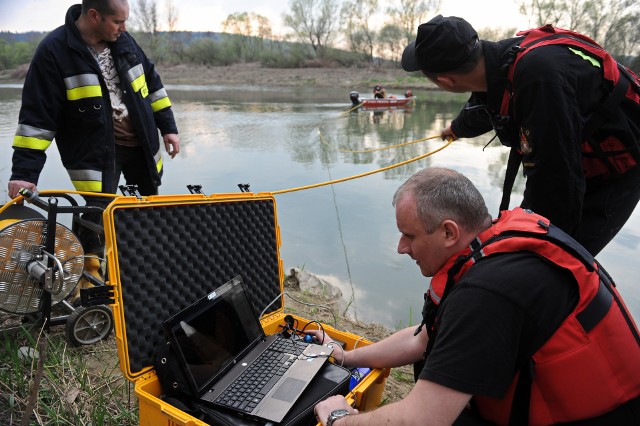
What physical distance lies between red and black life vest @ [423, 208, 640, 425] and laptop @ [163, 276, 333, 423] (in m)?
0.78

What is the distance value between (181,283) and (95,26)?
1.58 metres

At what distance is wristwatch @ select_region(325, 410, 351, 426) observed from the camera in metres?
1.40

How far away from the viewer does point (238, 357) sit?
6.11 ft

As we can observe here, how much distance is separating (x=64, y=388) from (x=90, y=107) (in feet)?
4.73

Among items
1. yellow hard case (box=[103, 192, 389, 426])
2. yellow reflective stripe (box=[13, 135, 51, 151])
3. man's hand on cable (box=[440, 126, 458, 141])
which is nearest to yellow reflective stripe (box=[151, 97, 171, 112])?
yellow reflective stripe (box=[13, 135, 51, 151])

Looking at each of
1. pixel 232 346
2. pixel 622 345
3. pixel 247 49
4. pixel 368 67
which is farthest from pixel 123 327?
pixel 247 49

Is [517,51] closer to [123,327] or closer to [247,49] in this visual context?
[123,327]

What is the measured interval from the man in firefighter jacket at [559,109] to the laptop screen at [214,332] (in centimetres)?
127

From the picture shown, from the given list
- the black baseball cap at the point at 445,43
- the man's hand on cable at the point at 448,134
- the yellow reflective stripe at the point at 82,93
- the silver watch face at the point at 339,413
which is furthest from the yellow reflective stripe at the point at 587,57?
the yellow reflective stripe at the point at 82,93

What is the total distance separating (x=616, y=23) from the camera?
2438 cm

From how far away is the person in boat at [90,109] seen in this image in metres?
2.39

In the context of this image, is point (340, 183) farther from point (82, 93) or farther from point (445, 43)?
point (445, 43)

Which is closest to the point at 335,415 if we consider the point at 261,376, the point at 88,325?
the point at 261,376

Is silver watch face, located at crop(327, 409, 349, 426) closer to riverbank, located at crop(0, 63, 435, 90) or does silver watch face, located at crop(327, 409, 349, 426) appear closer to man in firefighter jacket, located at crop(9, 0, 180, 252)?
man in firefighter jacket, located at crop(9, 0, 180, 252)
